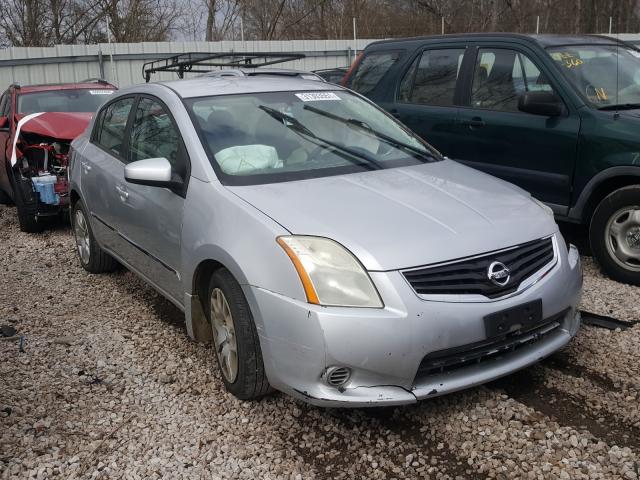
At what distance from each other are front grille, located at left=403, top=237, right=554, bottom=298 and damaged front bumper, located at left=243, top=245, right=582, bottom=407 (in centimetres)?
5

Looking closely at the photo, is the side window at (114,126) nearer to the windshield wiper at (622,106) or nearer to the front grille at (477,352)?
the front grille at (477,352)

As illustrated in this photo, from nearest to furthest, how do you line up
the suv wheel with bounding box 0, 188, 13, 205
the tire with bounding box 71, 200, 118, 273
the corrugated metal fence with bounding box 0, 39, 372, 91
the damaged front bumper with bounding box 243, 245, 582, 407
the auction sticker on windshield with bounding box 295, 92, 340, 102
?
1. the damaged front bumper with bounding box 243, 245, 582, 407
2. the auction sticker on windshield with bounding box 295, 92, 340, 102
3. the tire with bounding box 71, 200, 118, 273
4. the suv wheel with bounding box 0, 188, 13, 205
5. the corrugated metal fence with bounding box 0, 39, 372, 91

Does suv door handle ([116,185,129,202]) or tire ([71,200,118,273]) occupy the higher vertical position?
suv door handle ([116,185,129,202])

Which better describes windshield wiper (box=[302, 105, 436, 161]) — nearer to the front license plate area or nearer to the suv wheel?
the front license plate area

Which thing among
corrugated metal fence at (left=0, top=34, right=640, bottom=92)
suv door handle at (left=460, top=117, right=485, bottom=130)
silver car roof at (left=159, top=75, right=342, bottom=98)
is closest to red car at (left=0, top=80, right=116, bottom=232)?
silver car roof at (left=159, top=75, right=342, bottom=98)

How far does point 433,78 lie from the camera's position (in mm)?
6254

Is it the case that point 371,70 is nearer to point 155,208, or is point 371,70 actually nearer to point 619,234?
point 619,234

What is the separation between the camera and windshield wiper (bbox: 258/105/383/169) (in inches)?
157

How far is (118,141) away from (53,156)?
289cm

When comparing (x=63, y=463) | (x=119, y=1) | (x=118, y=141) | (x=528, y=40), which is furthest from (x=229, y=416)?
(x=119, y=1)

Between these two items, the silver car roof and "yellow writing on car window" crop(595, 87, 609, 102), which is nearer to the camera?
the silver car roof

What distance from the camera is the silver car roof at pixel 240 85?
4293 mm

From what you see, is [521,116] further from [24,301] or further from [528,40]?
[24,301]

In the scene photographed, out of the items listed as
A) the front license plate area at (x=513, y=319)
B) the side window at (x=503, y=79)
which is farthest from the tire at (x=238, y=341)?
the side window at (x=503, y=79)
